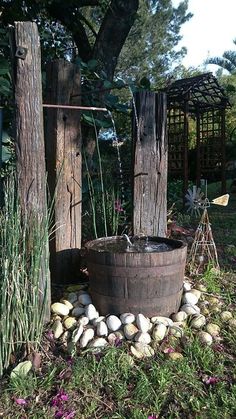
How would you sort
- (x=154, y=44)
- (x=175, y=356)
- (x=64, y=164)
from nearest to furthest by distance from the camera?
(x=175, y=356) < (x=64, y=164) < (x=154, y=44)

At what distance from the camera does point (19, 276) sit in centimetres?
179

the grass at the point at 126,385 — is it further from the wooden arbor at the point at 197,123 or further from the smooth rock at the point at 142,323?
the wooden arbor at the point at 197,123

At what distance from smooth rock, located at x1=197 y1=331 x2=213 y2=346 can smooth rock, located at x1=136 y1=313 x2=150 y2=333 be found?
26 centimetres

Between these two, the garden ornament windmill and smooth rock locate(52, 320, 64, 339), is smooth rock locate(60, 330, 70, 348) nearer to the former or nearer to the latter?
smooth rock locate(52, 320, 64, 339)

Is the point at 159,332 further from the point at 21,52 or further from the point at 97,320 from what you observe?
the point at 21,52

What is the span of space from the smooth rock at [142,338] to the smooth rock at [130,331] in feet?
0.07

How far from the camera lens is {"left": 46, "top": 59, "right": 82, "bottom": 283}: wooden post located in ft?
8.14

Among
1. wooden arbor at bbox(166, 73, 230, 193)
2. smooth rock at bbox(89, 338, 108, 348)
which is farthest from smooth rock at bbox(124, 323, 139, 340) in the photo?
wooden arbor at bbox(166, 73, 230, 193)

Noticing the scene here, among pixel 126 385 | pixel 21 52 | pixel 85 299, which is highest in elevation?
pixel 21 52

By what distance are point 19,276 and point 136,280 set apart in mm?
577

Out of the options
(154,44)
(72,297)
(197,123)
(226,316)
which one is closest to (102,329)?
(72,297)

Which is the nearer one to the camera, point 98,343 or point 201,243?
point 98,343

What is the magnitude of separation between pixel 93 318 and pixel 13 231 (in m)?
0.65

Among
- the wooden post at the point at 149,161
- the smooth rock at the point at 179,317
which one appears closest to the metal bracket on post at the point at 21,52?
the wooden post at the point at 149,161
